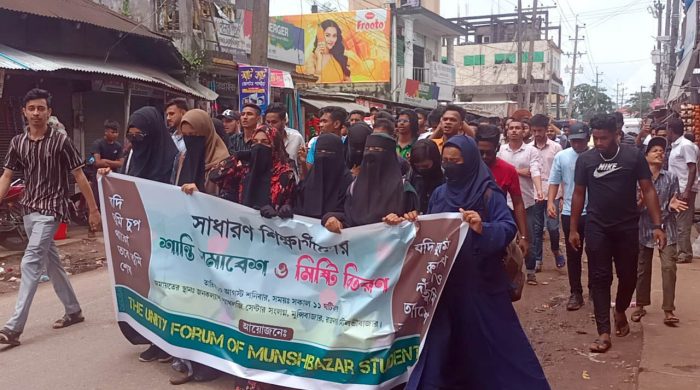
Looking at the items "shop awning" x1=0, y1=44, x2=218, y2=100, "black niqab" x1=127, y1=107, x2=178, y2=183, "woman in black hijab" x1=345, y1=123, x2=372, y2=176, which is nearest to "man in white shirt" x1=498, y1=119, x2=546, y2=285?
"woman in black hijab" x1=345, y1=123, x2=372, y2=176

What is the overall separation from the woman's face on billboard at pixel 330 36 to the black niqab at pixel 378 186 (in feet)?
87.6

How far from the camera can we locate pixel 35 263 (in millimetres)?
4887

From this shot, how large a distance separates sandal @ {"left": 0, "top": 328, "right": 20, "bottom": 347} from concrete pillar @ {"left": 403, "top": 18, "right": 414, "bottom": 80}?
26171 mm

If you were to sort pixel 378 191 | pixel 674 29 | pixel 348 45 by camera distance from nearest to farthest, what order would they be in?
pixel 378 191 → pixel 348 45 → pixel 674 29

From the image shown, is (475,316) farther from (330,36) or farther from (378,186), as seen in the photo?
(330,36)

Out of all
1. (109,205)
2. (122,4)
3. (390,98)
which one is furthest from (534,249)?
(390,98)

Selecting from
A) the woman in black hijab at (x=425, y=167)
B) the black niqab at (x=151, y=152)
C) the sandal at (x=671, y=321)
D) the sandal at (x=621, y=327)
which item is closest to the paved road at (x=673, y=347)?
the sandal at (x=671, y=321)

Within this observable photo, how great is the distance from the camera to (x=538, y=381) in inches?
135

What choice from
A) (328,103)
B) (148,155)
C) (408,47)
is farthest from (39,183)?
(408,47)

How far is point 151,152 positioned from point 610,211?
336cm

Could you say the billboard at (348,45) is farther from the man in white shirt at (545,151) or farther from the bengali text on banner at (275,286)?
the bengali text on banner at (275,286)

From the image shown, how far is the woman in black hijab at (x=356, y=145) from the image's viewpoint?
4.76 metres

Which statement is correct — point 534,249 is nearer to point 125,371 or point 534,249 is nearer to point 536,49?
point 125,371

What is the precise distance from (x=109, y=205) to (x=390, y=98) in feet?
81.8
